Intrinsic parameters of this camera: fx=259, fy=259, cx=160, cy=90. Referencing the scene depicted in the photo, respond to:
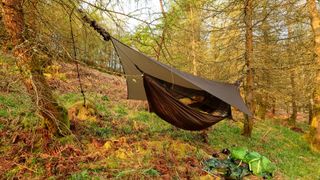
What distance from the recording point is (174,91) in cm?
407

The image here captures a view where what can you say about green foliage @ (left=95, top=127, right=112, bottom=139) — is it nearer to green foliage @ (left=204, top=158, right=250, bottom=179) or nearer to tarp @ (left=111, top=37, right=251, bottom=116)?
tarp @ (left=111, top=37, right=251, bottom=116)

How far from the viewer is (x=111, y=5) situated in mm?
3039

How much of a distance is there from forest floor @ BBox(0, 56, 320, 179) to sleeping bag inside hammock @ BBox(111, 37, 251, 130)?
0.49 meters

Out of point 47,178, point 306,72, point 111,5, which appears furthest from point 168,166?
point 306,72

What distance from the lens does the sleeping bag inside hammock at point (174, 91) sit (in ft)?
11.7

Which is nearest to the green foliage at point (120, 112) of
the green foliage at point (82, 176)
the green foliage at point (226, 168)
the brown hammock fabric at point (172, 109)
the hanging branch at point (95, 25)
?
the brown hammock fabric at point (172, 109)

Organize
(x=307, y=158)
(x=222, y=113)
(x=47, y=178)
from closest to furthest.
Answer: (x=47, y=178)
(x=222, y=113)
(x=307, y=158)

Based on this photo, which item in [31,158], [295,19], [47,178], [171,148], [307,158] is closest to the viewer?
[47,178]

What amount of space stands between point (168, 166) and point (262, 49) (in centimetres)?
514

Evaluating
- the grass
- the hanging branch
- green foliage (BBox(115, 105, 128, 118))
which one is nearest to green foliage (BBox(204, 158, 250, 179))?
the grass

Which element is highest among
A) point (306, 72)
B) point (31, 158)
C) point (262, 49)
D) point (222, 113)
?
point (262, 49)

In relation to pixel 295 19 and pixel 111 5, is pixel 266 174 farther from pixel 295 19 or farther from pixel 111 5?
pixel 295 19

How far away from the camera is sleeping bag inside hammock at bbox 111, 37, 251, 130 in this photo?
3.57 meters

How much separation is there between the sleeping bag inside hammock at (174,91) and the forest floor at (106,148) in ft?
1.62
